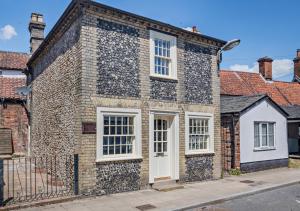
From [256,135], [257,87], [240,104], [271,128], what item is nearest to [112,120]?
[240,104]

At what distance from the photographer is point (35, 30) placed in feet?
Result: 71.7

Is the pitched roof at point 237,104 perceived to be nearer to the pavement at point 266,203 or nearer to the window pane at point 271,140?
the window pane at point 271,140

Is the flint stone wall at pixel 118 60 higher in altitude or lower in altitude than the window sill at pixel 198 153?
higher

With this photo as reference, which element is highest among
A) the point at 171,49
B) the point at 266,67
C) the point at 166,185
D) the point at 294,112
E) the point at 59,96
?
the point at 266,67

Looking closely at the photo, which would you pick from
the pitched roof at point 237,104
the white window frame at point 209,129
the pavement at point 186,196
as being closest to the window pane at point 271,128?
the pitched roof at point 237,104

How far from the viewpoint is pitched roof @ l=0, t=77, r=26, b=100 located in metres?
21.5

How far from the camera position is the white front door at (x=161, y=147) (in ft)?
38.4

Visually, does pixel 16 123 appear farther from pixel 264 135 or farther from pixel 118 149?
pixel 264 135

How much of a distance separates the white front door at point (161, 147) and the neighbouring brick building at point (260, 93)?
4251mm

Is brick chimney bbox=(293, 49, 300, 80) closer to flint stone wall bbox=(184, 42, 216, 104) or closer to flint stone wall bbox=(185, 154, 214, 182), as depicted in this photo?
flint stone wall bbox=(184, 42, 216, 104)

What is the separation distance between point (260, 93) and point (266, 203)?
Result: 1682cm

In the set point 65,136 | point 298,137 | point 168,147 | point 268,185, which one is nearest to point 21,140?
point 65,136

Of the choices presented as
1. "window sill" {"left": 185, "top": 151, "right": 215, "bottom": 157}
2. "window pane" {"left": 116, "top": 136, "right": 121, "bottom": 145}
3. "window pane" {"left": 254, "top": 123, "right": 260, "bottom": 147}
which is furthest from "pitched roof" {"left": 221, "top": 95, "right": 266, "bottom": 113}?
"window pane" {"left": 116, "top": 136, "right": 121, "bottom": 145}

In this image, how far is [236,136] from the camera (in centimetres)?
1470
